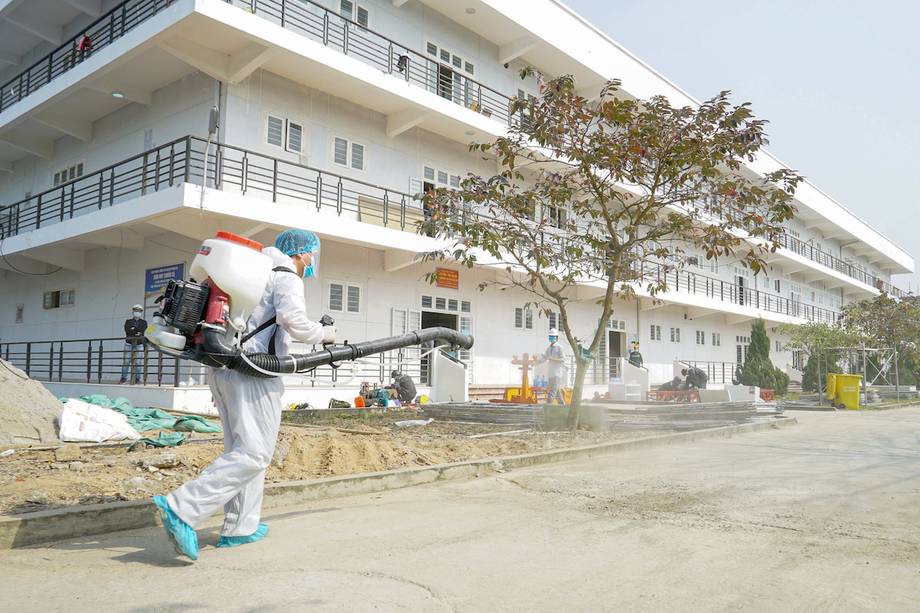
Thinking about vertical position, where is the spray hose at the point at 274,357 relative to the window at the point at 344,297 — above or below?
below

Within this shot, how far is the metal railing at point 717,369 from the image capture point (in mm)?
34375

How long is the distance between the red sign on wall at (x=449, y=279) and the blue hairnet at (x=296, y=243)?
16.1 metres

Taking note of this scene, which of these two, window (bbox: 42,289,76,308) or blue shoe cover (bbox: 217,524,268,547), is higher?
window (bbox: 42,289,76,308)

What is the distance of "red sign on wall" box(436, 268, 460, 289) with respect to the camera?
21.1m

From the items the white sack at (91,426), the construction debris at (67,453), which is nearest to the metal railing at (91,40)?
the white sack at (91,426)

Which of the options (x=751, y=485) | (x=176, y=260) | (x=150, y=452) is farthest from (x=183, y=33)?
(x=751, y=485)

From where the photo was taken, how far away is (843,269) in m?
51.9

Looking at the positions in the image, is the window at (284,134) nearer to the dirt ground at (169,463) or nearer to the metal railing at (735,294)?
the dirt ground at (169,463)

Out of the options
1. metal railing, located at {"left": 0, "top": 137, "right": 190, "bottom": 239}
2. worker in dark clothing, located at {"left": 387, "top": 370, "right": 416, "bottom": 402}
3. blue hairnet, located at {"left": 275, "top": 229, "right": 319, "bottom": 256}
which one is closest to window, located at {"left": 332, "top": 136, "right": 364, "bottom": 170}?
metal railing, located at {"left": 0, "top": 137, "right": 190, "bottom": 239}

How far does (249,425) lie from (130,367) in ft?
45.8

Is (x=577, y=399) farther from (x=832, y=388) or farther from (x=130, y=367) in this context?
(x=832, y=388)

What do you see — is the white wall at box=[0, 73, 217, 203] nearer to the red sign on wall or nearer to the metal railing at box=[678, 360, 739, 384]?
the red sign on wall

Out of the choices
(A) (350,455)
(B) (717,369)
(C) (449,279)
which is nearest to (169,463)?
(A) (350,455)

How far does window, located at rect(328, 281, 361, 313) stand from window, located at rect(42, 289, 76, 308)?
8303 mm
